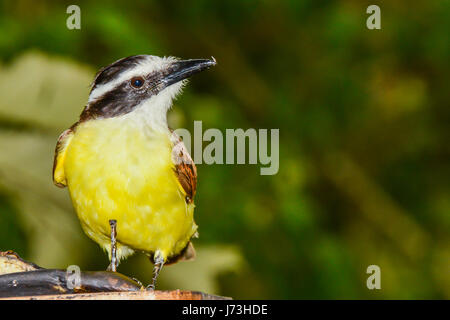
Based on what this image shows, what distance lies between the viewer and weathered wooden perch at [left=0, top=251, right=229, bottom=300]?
2537mm

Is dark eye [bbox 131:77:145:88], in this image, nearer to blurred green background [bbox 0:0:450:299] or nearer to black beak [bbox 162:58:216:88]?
black beak [bbox 162:58:216:88]

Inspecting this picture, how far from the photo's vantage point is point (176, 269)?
20.7 feet

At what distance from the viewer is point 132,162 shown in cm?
376

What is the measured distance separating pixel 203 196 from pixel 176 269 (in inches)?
54.9

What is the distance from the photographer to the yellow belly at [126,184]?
3748 mm

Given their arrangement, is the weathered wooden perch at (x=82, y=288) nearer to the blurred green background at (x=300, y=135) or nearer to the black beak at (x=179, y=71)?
the black beak at (x=179, y=71)

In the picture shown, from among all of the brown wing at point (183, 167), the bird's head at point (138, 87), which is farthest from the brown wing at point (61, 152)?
the brown wing at point (183, 167)

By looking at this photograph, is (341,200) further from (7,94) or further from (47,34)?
(7,94)

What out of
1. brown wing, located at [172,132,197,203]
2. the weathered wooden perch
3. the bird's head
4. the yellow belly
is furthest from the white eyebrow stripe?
the weathered wooden perch

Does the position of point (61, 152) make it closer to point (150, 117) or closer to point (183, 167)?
point (150, 117)

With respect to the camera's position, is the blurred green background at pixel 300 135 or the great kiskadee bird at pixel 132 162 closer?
the great kiskadee bird at pixel 132 162

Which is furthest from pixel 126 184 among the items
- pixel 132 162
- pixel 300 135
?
pixel 300 135

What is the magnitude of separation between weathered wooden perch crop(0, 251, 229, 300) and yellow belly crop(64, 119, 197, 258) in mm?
925
